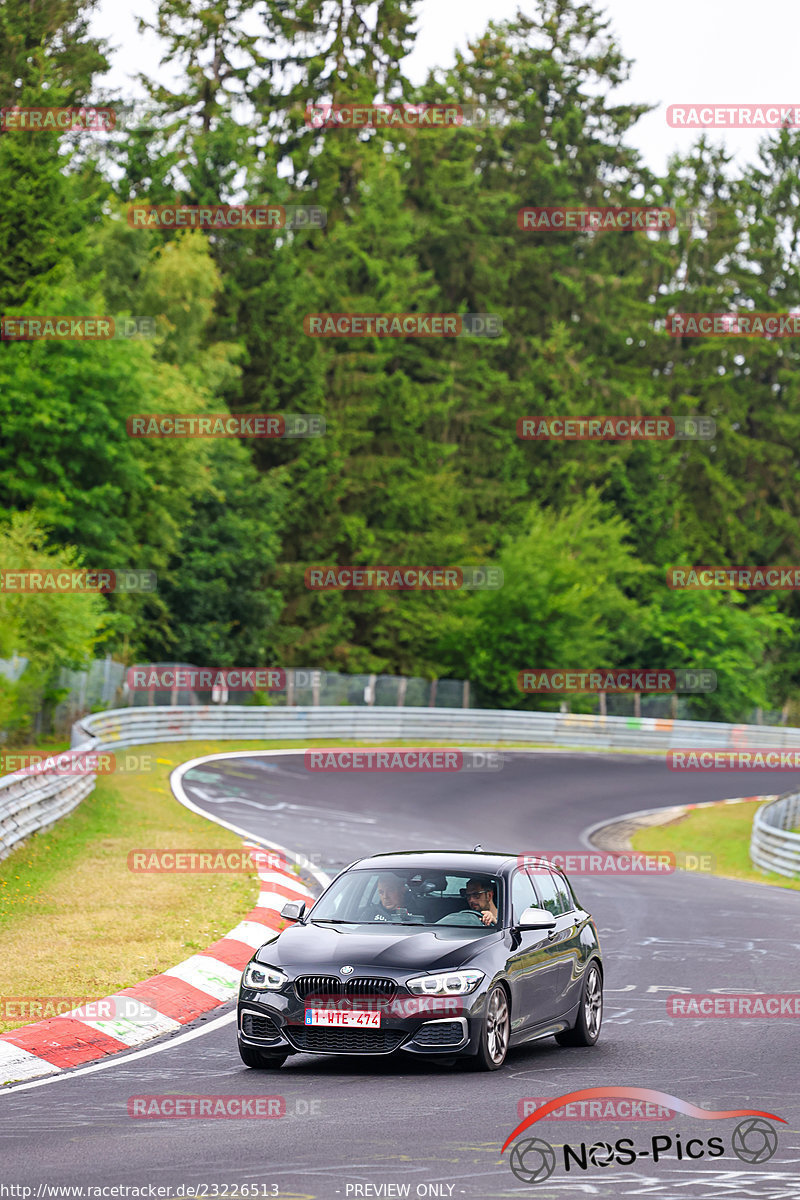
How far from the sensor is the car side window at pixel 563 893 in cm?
1120

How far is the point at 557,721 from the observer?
51.5 m

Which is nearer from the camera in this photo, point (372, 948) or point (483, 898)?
point (372, 948)

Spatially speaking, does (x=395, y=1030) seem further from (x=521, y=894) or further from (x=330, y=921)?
(x=521, y=894)

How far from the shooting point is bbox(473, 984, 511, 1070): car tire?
30.0 feet

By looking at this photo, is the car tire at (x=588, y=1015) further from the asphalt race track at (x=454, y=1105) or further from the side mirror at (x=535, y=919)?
the side mirror at (x=535, y=919)

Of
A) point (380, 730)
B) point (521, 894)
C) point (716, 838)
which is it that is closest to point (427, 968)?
point (521, 894)

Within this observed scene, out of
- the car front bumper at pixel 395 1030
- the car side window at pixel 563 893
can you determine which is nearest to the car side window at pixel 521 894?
the car side window at pixel 563 893

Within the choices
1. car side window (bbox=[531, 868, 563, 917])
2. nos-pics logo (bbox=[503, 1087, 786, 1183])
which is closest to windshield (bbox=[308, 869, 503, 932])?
car side window (bbox=[531, 868, 563, 917])

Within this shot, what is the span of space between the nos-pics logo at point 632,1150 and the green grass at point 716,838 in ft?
64.2

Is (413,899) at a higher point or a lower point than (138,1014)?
higher

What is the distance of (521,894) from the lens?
10.4m

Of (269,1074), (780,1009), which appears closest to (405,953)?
(269,1074)

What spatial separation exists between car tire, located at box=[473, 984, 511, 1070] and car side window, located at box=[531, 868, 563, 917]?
1.36 meters

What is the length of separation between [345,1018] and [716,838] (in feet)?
82.4
